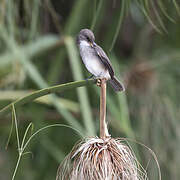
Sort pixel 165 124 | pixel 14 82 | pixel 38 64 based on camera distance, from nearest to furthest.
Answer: pixel 14 82 < pixel 165 124 < pixel 38 64

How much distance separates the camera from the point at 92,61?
1612mm

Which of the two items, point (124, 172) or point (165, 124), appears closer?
point (124, 172)

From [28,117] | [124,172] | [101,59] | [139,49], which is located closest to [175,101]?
[139,49]

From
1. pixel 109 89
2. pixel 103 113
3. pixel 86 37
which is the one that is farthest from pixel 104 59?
pixel 109 89

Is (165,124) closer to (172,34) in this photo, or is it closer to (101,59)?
(172,34)

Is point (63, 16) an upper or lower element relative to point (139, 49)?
upper

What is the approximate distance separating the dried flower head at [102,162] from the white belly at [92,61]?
294 mm

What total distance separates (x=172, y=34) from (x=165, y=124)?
76 cm

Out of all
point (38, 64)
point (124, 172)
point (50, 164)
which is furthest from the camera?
point (50, 164)

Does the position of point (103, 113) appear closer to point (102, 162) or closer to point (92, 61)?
point (102, 162)

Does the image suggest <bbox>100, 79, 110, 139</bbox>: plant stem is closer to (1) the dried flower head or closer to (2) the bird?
(1) the dried flower head

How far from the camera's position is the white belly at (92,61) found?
1551 millimetres

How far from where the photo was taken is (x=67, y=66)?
12.6ft

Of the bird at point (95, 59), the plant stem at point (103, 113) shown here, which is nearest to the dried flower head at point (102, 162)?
the plant stem at point (103, 113)
